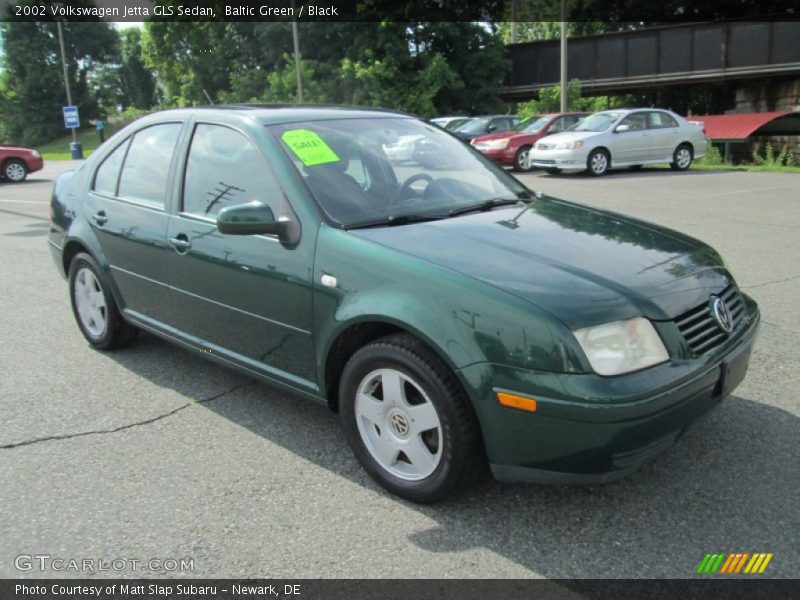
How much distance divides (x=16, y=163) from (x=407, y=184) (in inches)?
792

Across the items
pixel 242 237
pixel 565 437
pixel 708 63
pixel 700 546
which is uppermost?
pixel 708 63

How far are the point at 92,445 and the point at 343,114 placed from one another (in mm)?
2163

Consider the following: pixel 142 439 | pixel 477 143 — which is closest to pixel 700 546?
pixel 142 439

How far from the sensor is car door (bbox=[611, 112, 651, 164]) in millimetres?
16781

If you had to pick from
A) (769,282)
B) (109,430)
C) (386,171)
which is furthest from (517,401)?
(769,282)

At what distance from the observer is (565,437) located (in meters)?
2.48

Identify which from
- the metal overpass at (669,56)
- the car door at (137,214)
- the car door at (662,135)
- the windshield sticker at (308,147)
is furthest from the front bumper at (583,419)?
the metal overpass at (669,56)

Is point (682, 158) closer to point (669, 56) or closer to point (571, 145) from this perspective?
point (571, 145)

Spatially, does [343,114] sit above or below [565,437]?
above

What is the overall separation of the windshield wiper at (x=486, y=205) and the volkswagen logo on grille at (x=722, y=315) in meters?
1.19

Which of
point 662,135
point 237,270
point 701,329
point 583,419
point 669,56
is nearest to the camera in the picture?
point 583,419

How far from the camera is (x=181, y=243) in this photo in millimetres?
3746

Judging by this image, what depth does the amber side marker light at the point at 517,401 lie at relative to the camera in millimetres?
2490

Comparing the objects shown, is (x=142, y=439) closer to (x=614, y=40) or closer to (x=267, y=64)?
(x=614, y=40)
